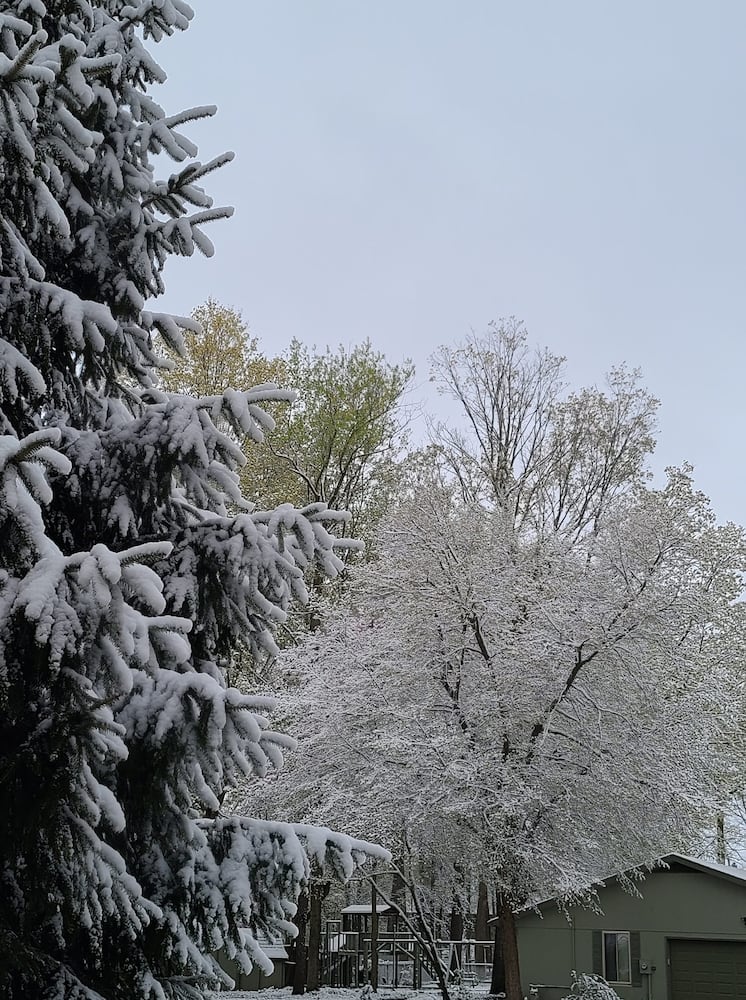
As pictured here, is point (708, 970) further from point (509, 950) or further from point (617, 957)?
point (509, 950)

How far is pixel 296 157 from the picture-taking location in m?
113

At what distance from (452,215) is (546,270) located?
22947 millimetres

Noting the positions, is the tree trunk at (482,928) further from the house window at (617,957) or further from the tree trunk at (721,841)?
the house window at (617,957)

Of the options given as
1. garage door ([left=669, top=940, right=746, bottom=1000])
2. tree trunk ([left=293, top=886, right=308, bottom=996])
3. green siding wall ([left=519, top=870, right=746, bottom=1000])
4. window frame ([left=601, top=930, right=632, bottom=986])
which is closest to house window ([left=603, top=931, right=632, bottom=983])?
window frame ([left=601, top=930, right=632, bottom=986])

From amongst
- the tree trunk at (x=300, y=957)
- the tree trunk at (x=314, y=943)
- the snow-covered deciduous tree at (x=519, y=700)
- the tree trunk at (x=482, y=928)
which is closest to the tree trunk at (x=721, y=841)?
the snow-covered deciduous tree at (x=519, y=700)

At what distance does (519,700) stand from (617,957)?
681 cm

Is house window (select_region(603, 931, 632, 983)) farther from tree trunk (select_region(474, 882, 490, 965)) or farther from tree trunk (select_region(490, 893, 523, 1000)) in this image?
tree trunk (select_region(474, 882, 490, 965))

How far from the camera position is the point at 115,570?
291cm

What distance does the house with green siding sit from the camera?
19031 millimetres

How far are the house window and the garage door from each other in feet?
2.67

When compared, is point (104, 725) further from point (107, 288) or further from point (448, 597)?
point (448, 597)

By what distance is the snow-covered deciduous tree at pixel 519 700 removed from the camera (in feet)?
50.8

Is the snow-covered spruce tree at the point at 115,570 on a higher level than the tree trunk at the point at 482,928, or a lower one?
higher

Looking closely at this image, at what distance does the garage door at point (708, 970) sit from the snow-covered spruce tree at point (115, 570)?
17.2 m
